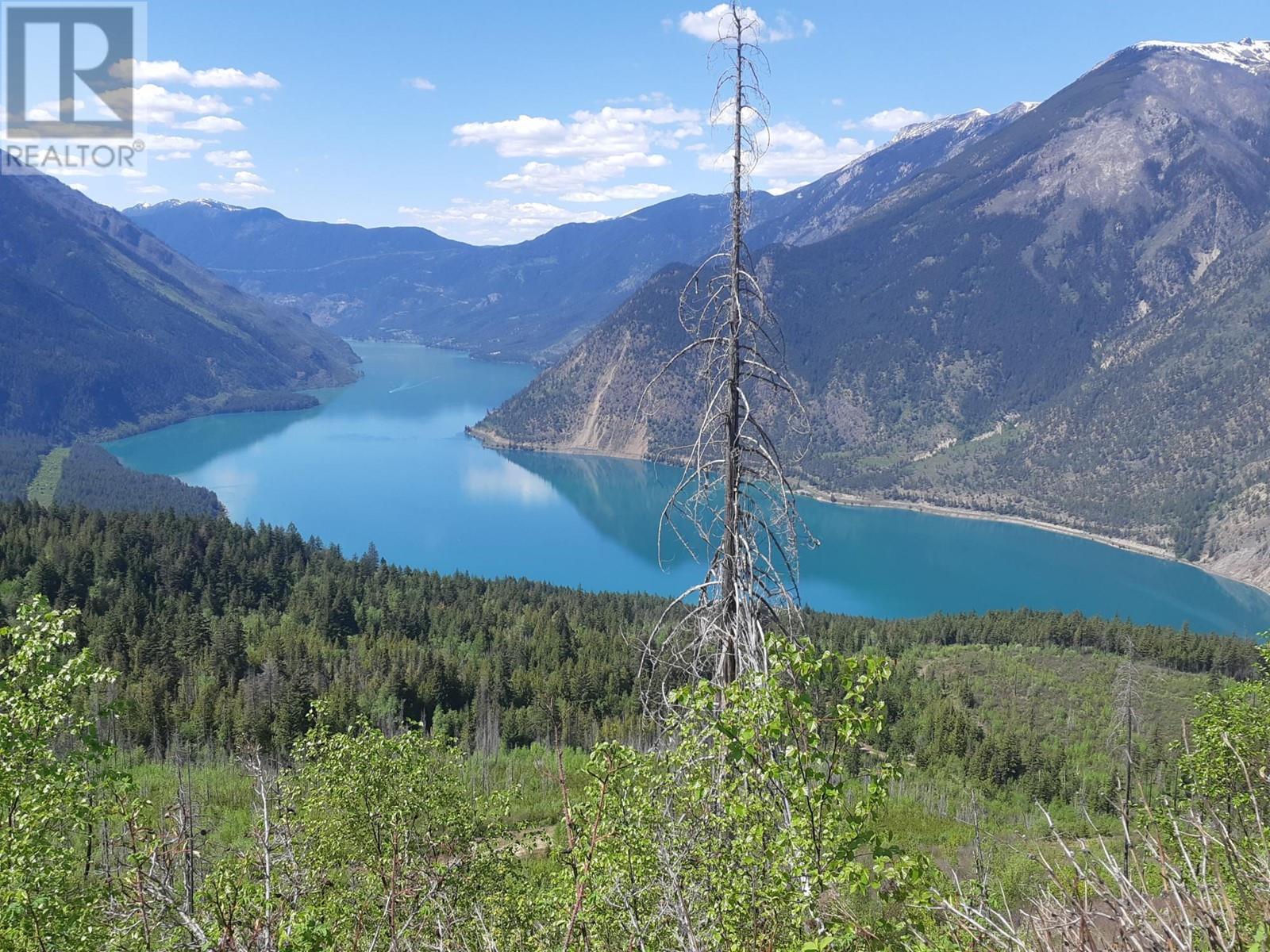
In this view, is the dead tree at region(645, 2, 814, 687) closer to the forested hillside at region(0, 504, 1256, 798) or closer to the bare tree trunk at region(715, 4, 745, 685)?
the bare tree trunk at region(715, 4, 745, 685)

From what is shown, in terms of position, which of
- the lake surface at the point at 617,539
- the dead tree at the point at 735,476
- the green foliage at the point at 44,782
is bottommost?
the lake surface at the point at 617,539

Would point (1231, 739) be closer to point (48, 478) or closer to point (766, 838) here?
point (766, 838)

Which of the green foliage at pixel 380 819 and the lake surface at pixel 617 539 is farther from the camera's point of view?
the lake surface at pixel 617 539

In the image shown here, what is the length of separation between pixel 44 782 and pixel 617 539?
119 metres

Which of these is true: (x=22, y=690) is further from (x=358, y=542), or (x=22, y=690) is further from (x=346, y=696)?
(x=358, y=542)

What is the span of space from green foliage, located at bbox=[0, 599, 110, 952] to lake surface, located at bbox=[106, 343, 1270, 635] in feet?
249

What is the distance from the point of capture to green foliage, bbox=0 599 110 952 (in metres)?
7.52

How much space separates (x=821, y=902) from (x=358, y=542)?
11214cm

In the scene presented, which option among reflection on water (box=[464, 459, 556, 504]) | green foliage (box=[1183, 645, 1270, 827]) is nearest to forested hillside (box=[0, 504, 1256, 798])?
green foliage (box=[1183, 645, 1270, 827])

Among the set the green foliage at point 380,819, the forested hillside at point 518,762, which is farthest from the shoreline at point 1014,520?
the green foliage at point 380,819

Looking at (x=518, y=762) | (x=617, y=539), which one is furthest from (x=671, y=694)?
(x=617, y=539)

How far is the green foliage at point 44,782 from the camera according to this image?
7.52m

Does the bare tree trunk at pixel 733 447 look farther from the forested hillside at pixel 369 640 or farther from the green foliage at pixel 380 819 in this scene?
the forested hillside at pixel 369 640

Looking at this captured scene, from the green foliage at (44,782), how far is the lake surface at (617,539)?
75.9 metres
